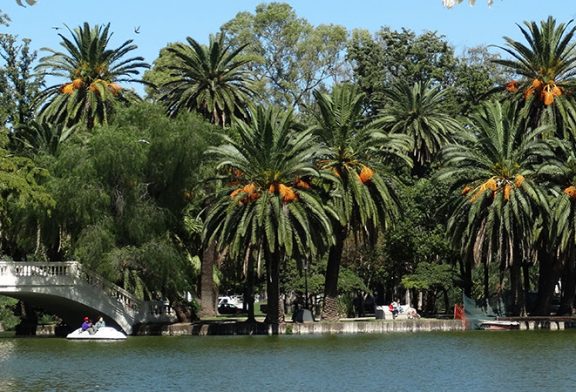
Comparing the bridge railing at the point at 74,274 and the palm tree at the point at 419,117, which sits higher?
the palm tree at the point at 419,117

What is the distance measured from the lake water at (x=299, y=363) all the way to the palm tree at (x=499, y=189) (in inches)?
303

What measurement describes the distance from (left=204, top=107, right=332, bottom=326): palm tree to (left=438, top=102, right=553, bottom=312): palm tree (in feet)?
32.7

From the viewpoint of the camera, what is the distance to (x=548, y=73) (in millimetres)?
67062

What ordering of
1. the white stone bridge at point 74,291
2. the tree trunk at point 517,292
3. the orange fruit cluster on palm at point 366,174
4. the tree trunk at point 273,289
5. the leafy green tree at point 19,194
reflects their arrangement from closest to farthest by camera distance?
1. the leafy green tree at point 19,194
2. the white stone bridge at point 74,291
3. the tree trunk at point 273,289
4. the orange fruit cluster on palm at point 366,174
5. the tree trunk at point 517,292

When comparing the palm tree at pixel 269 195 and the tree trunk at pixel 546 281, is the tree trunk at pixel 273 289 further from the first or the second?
the tree trunk at pixel 546 281

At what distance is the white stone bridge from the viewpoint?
57344 mm

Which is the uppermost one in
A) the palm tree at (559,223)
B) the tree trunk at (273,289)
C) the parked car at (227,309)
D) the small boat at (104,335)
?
the palm tree at (559,223)

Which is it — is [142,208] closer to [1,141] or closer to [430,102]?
[1,141]

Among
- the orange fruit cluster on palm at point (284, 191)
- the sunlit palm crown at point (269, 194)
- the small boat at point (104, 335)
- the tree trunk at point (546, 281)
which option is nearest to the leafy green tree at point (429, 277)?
the tree trunk at point (546, 281)

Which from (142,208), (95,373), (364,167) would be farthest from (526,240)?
(95,373)

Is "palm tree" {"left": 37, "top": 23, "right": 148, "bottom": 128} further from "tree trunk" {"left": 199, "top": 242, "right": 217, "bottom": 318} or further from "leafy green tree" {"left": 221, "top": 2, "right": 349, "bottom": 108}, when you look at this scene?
"leafy green tree" {"left": 221, "top": 2, "right": 349, "bottom": 108}

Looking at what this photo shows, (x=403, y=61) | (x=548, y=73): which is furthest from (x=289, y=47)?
(x=548, y=73)

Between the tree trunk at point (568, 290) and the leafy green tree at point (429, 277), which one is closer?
the tree trunk at point (568, 290)

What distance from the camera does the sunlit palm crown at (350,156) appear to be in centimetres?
5856
